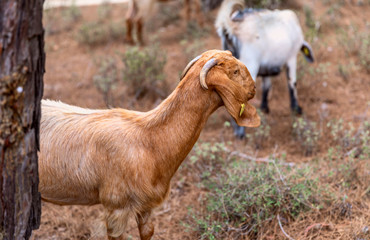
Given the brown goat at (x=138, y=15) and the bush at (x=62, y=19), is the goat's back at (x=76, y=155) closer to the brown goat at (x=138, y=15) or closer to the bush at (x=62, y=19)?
the brown goat at (x=138, y=15)

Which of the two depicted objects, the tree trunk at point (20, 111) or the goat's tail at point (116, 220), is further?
the goat's tail at point (116, 220)

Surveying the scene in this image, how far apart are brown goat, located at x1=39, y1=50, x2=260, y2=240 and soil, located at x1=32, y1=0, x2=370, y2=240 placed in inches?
22.2

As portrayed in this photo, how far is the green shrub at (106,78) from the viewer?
6.26 metres

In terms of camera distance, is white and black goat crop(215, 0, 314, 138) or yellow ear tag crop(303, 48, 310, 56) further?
yellow ear tag crop(303, 48, 310, 56)

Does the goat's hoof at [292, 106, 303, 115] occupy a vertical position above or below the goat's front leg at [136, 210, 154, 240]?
below

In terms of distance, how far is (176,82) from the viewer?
6875mm

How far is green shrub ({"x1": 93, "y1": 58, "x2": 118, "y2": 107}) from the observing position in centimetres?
626

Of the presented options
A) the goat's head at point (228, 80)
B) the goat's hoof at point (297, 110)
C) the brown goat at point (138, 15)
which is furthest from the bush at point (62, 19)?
the goat's head at point (228, 80)

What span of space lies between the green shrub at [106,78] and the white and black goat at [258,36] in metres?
1.87

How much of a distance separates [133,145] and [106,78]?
3.78 metres

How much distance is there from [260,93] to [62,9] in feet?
18.8

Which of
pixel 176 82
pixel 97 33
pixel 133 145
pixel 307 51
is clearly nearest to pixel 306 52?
pixel 307 51

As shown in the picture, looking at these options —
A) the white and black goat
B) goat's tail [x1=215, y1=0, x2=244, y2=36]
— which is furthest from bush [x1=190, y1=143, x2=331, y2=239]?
goat's tail [x1=215, y1=0, x2=244, y2=36]

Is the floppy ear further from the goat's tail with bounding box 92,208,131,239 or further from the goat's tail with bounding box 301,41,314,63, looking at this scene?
the goat's tail with bounding box 301,41,314,63
